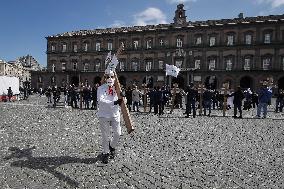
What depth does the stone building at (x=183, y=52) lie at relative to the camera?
1850 inches

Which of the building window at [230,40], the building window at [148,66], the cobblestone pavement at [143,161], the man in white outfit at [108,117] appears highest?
the building window at [230,40]

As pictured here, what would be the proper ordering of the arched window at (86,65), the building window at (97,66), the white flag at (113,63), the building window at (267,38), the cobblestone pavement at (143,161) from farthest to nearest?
the arched window at (86,65), the building window at (97,66), the building window at (267,38), the white flag at (113,63), the cobblestone pavement at (143,161)

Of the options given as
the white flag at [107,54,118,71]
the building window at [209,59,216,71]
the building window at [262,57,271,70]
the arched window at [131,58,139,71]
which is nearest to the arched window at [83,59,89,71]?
the arched window at [131,58,139,71]

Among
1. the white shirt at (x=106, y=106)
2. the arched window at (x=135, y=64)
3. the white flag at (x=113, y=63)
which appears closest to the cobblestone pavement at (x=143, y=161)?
the white shirt at (x=106, y=106)

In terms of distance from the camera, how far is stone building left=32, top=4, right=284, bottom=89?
47.0 meters

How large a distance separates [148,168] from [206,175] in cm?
104

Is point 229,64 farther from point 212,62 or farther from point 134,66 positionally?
point 134,66

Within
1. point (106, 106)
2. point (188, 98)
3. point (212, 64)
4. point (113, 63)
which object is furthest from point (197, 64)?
point (106, 106)

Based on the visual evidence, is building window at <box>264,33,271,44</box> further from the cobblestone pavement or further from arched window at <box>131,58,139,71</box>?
the cobblestone pavement

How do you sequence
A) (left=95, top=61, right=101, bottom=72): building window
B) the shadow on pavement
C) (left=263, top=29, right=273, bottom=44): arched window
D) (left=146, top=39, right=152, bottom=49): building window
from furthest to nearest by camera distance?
(left=95, top=61, right=101, bottom=72): building window → (left=146, top=39, right=152, bottom=49): building window → (left=263, top=29, right=273, bottom=44): arched window → the shadow on pavement

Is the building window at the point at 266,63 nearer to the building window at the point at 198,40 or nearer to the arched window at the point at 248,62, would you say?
the arched window at the point at 248,62

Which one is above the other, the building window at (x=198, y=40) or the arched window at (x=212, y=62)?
the building window at (x=198, y=40)

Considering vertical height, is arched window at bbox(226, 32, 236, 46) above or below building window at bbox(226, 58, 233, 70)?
above

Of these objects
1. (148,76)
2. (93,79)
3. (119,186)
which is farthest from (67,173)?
(93,79)
